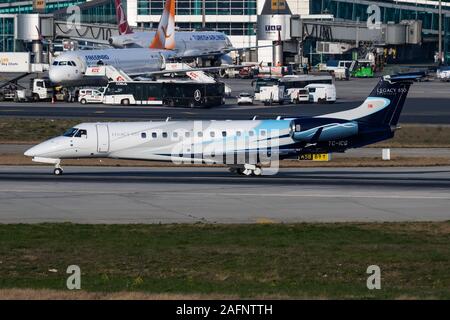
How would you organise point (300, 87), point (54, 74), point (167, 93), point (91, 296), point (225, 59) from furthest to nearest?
point (225, 59)
point (300, 87)
point (54, 74)
point (167, 93)
point (91, 296)

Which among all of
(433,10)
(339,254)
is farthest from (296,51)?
(339,254)

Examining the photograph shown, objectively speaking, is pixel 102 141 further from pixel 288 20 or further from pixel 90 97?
pixel 288 20

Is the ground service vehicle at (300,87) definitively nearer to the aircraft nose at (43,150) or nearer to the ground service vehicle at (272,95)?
the ground service vehicle at (272,95)

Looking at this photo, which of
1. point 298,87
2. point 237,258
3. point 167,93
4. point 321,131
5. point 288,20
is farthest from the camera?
point 288,20

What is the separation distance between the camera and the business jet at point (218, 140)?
55375 millimetres

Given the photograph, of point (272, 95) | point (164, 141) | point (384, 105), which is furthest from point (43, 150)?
point (272, 95)

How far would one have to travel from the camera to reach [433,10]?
175375mm

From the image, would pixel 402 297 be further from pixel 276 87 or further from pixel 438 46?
pixel 438 46

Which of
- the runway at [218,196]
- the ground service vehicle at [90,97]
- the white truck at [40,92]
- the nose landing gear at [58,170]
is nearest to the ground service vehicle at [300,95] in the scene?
the ground service vehicle at [90,97]

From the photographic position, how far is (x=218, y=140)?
5556 cm

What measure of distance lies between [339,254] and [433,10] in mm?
147163

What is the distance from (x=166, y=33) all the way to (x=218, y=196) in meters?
84.2

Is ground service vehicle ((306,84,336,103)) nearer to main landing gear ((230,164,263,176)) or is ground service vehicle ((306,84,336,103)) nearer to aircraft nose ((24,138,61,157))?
main landing gear ((230,164,263,176))

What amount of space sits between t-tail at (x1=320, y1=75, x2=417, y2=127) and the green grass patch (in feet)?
54.4
